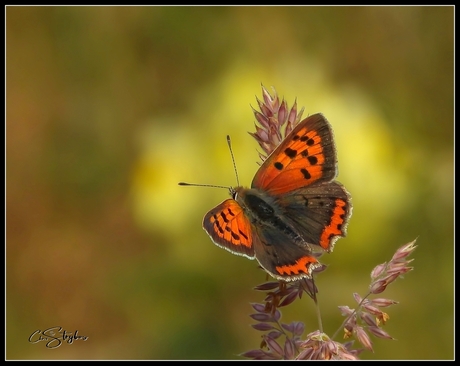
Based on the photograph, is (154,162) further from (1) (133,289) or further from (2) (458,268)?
(2) (458,268)

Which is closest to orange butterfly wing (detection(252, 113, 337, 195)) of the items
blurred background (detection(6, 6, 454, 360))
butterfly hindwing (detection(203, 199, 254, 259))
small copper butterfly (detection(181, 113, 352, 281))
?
small copper butterfly (detection(181, 113, 352, 281))

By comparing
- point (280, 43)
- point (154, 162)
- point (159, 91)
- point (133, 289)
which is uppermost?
point (280, 43)

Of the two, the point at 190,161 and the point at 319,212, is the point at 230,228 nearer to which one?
the point at 319,212

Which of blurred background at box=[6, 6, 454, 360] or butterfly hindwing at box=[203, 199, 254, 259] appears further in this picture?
blurred background at box=[6, 6, 454, 360]

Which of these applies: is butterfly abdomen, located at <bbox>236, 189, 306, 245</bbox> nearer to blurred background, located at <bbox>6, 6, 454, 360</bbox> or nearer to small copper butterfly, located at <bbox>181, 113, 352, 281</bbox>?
small copper butterfly, located at <bbox>181, 113, 352, 281</bbox>

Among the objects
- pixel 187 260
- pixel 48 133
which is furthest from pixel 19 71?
pixel 187 260

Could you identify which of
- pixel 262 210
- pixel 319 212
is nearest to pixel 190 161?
pixel 262 210
